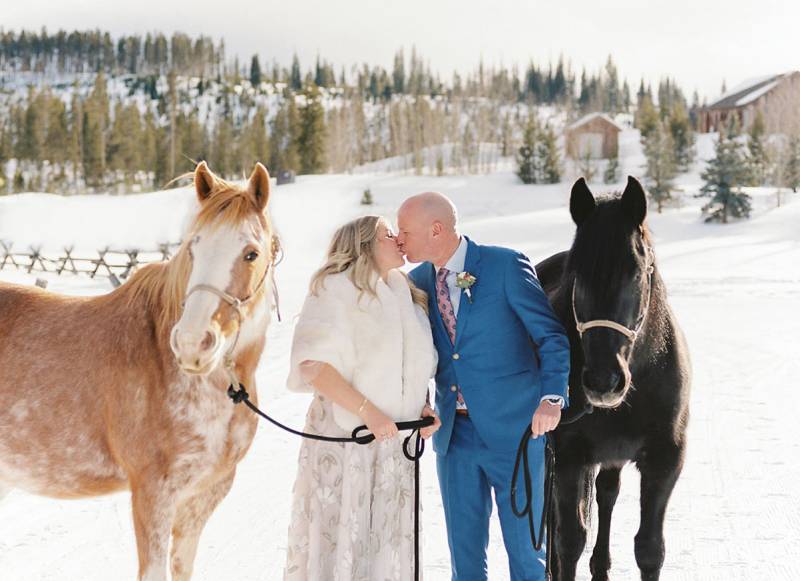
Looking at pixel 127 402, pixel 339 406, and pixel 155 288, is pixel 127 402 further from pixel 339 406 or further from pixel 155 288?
pixel 339 406

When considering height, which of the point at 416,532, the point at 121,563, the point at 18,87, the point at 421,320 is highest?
the point at 18,87

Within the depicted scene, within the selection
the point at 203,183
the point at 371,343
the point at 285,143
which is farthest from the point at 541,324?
the point at 285,143

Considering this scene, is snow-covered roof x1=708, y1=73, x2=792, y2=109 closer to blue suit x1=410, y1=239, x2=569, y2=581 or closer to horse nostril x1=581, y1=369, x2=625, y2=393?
blue suit x1=410, y1=239, x2=569, y2=581

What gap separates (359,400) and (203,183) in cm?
93

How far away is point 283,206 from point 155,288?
3805 centimetres

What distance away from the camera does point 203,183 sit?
278 centimetres

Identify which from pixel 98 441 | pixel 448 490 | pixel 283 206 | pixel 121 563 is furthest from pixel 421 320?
pixel 283 206

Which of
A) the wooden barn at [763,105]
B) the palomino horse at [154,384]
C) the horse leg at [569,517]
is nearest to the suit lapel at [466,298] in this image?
the palomino horse at [154,384]

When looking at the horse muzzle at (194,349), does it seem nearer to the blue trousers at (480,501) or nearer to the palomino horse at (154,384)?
the palomino horse at (154,384)

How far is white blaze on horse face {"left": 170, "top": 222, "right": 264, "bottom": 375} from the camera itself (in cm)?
239

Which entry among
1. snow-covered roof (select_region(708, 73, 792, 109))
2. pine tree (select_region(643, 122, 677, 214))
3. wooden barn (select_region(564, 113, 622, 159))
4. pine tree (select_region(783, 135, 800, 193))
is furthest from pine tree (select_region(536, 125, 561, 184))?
snow-covered roof (select_region(708, 73, 792, 109))

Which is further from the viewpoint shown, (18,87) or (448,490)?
(18,87)

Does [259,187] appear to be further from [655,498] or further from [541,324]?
[655,498]

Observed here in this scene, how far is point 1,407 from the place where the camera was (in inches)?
122
